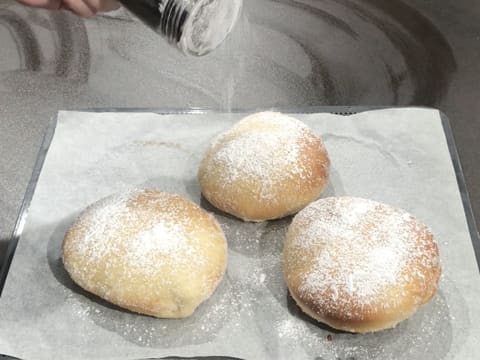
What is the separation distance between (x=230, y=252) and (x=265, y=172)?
0.45ft

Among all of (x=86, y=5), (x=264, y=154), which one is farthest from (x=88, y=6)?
(x=264, y=154)

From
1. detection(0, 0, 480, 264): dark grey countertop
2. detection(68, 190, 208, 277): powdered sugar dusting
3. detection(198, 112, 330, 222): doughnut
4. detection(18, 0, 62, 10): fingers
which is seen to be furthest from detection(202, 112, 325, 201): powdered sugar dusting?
detection(18, 0, 62, 10): fingers

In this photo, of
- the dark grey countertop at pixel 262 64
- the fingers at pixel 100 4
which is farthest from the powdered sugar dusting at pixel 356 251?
the fingers at pixel 100 4

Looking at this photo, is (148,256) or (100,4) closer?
(148,256)

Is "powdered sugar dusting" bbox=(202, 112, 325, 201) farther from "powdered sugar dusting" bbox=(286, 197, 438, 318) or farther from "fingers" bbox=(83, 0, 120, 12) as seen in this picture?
"fingers" bbox=(83, 0, 120, 12)

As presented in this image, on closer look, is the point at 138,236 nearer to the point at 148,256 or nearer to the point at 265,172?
the point at 148,256

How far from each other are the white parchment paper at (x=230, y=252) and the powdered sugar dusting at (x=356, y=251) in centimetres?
7

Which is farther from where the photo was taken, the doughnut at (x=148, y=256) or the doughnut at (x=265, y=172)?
the doughnut at (x=265, y=172)

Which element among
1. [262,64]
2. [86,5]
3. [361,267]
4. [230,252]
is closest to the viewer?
[361,267]

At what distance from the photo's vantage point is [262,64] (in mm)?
1430

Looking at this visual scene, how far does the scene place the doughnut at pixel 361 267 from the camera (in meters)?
0.83

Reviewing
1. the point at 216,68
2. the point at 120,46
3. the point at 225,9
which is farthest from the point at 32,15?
the point at 225,9

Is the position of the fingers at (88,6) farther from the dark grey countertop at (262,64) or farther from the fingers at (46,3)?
the dark grey countertop at (262,64)

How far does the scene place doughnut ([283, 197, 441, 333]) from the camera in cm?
83
